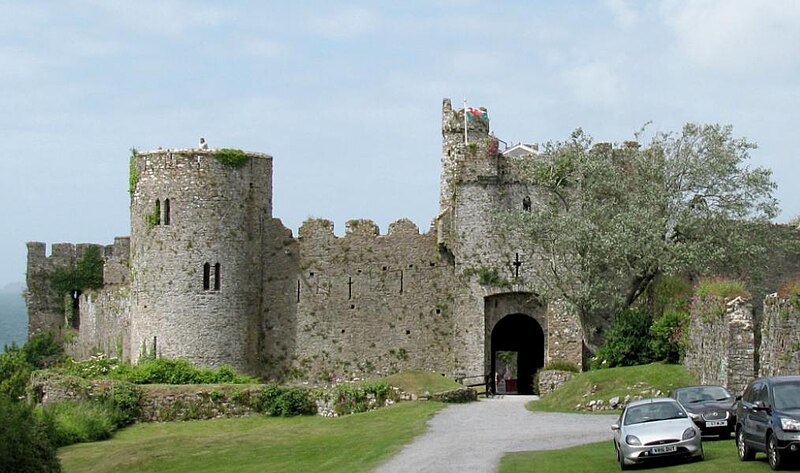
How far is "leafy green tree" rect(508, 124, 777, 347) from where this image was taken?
53.1 metres

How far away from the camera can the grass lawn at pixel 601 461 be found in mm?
28875

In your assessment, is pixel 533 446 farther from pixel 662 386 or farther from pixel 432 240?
pixel 432 240

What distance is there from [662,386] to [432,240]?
16.6 m

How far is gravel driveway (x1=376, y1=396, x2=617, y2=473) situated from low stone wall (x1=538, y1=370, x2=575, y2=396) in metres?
5.63

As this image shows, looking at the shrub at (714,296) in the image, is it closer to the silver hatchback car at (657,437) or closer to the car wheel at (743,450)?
the silver hatchback car at (657,437)

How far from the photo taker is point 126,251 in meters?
70.0

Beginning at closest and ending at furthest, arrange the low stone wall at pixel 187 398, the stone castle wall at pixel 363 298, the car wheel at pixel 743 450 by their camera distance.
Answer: the car wheel at pixel 743 450
the low stone wall at pixel 187 398
the stone castle wall at pixel 363 298

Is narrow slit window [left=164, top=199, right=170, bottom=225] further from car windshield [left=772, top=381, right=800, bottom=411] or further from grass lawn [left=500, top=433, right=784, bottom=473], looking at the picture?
car windshield [left=772, top=381, right=800, bottom=411]

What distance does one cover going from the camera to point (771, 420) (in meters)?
27.5

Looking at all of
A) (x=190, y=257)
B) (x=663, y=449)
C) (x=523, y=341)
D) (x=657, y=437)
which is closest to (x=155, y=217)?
(x=190, y=257)

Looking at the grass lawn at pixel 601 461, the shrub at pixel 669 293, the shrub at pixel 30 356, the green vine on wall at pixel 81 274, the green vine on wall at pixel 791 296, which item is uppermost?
the green vine on wall at pixel 81 274

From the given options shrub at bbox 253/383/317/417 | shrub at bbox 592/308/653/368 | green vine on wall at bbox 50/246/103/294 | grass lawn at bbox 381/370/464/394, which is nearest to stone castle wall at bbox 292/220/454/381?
grass lawn at bbox 381/370/464/394

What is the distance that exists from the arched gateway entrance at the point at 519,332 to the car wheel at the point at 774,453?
103 ft

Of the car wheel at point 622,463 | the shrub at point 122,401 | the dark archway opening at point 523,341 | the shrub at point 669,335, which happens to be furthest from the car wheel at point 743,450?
the dark archway opening at point 523,341
